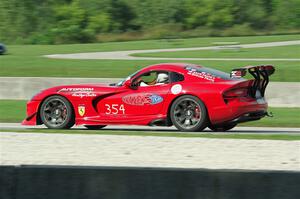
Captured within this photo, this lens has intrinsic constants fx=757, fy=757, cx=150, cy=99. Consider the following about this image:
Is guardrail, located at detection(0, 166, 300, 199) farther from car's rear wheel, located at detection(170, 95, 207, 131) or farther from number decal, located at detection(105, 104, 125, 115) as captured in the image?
number decal, located at detection(105, 104, 125, 115)

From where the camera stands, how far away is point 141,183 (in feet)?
19.4

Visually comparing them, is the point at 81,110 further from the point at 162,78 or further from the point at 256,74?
the point at 256,74

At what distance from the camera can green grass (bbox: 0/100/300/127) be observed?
1697cm

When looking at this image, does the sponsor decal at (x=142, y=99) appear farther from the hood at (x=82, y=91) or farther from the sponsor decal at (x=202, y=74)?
the sponsor decal at (x=202, y=74)

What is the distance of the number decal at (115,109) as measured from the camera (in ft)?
47.1

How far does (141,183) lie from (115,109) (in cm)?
851

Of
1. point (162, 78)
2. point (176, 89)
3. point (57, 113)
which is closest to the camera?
point (176, 89)

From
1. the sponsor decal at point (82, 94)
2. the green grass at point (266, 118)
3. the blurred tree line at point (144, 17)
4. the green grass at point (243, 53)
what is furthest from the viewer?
the blurred tree line at point (144, 17)

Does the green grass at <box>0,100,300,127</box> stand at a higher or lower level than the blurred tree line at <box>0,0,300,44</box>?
lower

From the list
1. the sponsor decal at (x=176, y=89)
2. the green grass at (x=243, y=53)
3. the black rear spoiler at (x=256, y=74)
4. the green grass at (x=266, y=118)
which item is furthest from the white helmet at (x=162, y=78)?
the green grass at (x=243, y=53)

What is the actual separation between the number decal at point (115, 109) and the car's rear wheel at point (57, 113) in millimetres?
721

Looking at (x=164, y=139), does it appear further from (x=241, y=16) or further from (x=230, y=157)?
(x=241, y=16)

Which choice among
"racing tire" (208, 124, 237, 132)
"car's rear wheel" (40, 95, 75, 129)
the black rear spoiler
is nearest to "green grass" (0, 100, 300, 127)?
Result: "racing tire" (208, 124, 237, 132)

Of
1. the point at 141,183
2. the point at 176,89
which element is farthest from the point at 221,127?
the point at 141,183
